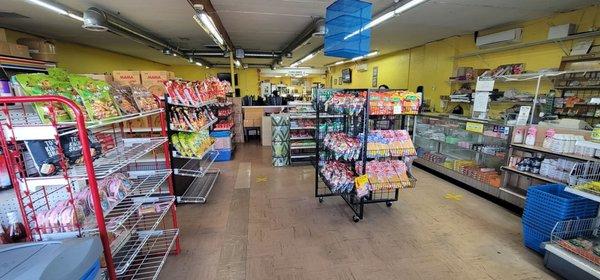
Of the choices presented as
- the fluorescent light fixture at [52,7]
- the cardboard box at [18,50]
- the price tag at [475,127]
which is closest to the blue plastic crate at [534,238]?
the price tag at [475,127]

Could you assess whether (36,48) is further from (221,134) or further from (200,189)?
(200,189)

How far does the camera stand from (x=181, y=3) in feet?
14.6

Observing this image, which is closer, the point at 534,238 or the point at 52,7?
the point at 534,238

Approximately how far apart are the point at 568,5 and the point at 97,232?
6.97 metres

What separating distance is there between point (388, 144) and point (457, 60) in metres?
5.38

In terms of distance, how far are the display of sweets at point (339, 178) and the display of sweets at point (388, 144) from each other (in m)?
0.45

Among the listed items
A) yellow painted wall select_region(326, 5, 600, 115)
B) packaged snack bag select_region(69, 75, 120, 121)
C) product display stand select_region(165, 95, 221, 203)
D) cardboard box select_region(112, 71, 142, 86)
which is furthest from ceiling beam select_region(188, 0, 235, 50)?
yellow painted wall select_region(326, 5, 600, 115)

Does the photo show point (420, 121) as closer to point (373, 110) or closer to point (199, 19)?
point (373, 110)

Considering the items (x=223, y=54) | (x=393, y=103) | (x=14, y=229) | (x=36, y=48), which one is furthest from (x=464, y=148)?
(x=36, y=48)

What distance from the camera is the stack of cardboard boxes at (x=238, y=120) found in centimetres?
778

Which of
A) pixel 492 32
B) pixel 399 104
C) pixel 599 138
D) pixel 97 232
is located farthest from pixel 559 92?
pixel 97 232

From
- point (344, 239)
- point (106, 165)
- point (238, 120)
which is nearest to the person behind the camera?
point (106, 165)

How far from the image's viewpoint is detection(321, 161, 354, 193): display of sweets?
3.36 meters

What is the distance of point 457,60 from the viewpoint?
22.9 ft
